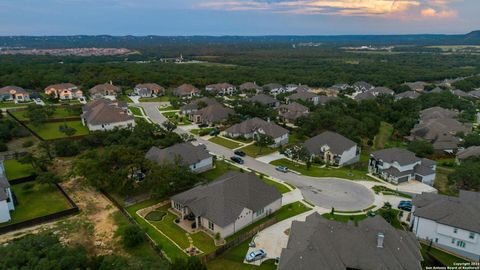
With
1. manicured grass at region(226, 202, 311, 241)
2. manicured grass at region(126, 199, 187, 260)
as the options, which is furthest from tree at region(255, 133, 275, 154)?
manicured grass at region(126, 199, 187, 260)

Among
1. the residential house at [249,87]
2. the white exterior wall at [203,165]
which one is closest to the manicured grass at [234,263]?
the white exterior wall at [203,165]

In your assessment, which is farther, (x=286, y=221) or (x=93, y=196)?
(x=93, y=196)

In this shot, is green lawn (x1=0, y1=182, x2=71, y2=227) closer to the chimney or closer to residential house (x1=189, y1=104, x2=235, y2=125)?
the chimney

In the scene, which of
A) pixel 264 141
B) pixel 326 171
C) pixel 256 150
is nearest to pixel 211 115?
pixel 256 150

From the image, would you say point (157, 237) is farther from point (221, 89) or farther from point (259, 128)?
point (221, 89)

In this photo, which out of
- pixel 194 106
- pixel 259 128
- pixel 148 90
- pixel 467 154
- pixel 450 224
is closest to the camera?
pixel 450 224

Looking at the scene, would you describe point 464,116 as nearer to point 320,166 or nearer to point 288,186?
point 320,166

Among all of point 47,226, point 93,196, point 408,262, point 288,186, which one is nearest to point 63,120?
point 93,196
